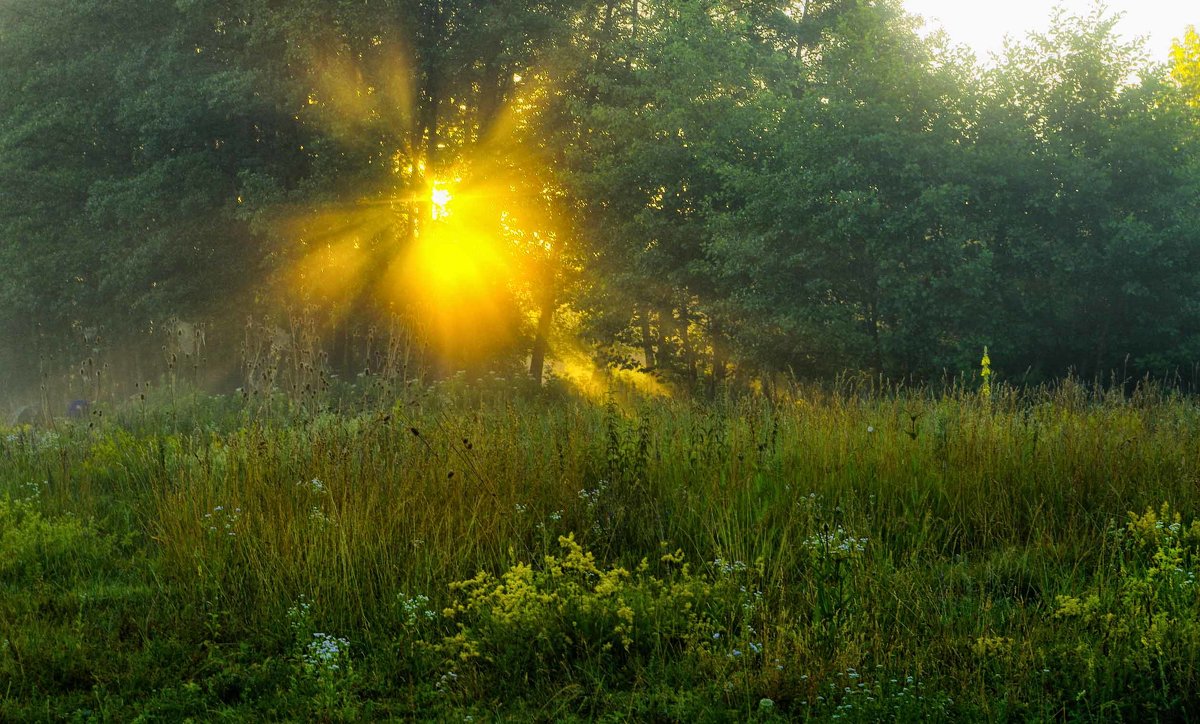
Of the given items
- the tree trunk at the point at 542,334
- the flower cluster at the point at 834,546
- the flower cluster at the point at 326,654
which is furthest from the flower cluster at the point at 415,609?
the tree trunk at the point at 542,334

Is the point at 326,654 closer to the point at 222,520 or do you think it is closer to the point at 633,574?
the point at 633,574

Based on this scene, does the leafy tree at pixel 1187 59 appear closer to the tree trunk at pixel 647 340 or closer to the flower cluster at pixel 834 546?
the tree trunk at pixel 647 340

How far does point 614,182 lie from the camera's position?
23.3 metres

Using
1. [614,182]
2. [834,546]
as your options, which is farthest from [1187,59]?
[834,546]

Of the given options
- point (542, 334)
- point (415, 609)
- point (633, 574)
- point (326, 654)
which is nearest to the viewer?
point (326, 654)

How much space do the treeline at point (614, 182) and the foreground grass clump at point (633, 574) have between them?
1039 cm

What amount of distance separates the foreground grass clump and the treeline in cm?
1039

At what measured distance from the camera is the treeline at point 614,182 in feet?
58.7

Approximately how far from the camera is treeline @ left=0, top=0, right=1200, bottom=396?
17.9 meters

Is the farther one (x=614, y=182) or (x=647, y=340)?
(x=647, y=340)

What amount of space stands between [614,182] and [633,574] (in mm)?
18525

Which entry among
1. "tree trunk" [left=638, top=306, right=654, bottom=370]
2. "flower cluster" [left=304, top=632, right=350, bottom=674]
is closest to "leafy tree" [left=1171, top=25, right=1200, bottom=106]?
"tree trunk" [left=638, top=306, right=654, bottom=370]

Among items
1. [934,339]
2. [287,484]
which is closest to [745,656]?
[287,484]

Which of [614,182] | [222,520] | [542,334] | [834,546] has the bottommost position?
[542,334]
